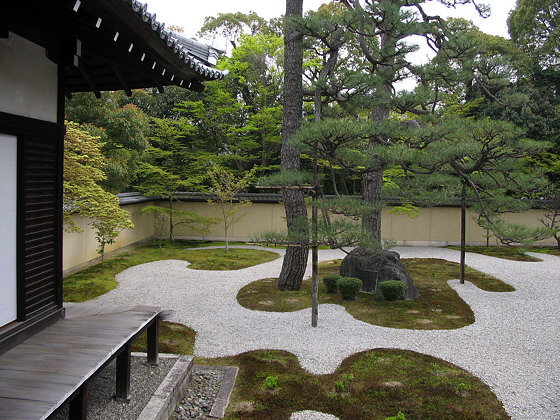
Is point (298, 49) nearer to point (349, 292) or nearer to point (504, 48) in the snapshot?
point (349, 292)

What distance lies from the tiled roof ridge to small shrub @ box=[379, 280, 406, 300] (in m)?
4.74

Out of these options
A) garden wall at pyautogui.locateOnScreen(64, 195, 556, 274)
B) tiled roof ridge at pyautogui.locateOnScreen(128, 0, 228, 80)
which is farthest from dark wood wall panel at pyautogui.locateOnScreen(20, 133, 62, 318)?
garden wall at pyautogui.locateOnScreen(64, 195, 556, 274)

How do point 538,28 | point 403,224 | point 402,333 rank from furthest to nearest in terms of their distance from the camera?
point 538,28
point 403,224
point 402,333

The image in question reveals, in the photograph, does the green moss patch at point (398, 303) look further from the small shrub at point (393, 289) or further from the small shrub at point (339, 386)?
the small shrub at point (339, 386)

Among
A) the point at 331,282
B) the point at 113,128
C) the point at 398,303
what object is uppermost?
the point at 113,128

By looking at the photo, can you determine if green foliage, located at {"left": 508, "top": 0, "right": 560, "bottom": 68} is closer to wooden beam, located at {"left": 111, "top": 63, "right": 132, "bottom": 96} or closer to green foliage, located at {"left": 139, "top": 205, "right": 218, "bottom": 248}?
green foliage, located at {"left": 139, "top": 205, "right": 218, "bottom": 248}

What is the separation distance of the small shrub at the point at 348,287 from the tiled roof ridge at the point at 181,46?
172 inches

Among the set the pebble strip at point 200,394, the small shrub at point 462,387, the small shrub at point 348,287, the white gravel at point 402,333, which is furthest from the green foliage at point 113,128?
the small shrub at point 462,387

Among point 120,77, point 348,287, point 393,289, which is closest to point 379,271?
point 393,289

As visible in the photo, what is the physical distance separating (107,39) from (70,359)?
2253 mm

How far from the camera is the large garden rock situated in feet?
24.0

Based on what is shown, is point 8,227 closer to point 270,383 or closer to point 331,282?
point 270,383

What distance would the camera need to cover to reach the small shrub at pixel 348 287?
22.7 feet

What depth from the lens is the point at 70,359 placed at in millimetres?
2650
